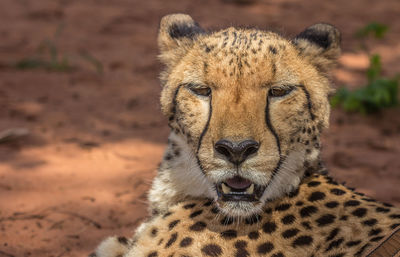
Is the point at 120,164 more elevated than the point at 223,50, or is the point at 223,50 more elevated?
the point at 223,50

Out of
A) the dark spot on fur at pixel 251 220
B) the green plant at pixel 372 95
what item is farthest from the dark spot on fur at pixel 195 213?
the green plant at pixel 372 95

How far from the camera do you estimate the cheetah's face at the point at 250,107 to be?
7.83ft

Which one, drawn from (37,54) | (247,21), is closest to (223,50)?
(37,54)

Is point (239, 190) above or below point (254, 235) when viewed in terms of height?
above

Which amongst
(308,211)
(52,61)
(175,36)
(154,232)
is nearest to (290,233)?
(308,211)

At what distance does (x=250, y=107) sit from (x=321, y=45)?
0.59 m

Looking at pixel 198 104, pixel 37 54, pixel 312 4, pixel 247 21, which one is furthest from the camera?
pixel 312 4

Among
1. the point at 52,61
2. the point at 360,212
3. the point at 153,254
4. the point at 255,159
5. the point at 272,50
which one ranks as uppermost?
the point at 272,50

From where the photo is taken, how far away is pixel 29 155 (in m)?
4.51

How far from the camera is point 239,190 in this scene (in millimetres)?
2443

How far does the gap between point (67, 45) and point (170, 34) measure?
438cm

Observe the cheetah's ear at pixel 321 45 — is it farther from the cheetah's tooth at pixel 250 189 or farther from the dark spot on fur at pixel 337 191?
the cheetah's tooth at pixel 250 189

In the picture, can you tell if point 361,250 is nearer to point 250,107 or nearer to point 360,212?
point 360,212

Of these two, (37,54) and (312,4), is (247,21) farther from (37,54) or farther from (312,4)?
(37,54)
